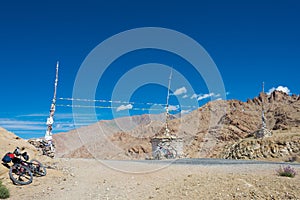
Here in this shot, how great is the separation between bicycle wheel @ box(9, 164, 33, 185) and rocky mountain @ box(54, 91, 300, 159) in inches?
1470

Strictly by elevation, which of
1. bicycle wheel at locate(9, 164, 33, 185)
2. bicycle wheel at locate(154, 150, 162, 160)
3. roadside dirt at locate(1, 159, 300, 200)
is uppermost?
bicycle wheel at locate(154, 150, 162, 160)

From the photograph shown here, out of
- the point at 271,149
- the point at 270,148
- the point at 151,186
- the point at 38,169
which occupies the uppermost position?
the point at 270,148

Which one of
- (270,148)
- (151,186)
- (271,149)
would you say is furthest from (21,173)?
(270,148)

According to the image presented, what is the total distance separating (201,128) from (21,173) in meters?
55.6

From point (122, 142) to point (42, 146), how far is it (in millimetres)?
48929

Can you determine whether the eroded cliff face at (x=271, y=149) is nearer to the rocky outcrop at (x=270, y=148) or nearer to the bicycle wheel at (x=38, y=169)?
the rocky outcrop at (x=270, y=148)

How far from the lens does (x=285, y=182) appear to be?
1035 cm

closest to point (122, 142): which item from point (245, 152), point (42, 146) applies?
point (245, 152)

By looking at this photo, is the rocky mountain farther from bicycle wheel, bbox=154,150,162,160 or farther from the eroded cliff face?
bicycle wheel, bbox=154,150,162,160

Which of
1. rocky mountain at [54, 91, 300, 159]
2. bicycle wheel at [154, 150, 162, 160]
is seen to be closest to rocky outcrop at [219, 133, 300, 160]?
bicycle wheel at [154, 150, 162, 160]

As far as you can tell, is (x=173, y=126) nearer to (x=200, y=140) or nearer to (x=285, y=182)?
(x=200, y=140)

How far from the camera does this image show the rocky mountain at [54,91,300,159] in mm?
51469

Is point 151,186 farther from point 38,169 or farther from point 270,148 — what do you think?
point 270,148

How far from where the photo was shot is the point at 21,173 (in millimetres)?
9922
